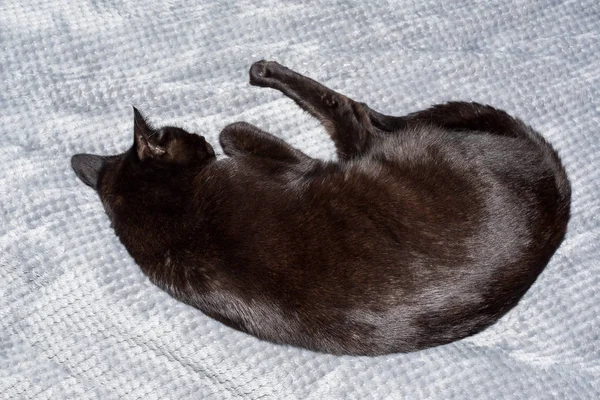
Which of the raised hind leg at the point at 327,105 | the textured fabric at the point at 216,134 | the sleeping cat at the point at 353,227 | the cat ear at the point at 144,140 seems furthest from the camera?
the raised hind leg at the point at 327,105

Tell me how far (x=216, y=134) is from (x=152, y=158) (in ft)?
0.84

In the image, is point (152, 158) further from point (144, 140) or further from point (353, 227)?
point (353, 227)

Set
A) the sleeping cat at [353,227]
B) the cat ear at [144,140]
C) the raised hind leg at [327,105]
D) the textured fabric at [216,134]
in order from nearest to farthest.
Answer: the sleeping cat at [353,227] < the cat ear at [144,140] < the textured fabric at [216,134] < the raised hind leg at [327,105]

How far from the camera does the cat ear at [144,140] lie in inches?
63.4

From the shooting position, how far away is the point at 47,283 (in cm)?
172

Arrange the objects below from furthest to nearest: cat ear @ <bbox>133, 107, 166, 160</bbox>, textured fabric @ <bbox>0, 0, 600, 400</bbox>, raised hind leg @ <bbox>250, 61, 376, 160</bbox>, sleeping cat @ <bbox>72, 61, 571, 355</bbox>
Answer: raised hind leg @ <bbox>250, 61, 376, 160</bbox>, textured fabric @ <bbox>0, 0, 600, 400</bbox>, cat ear @ <bbox>133, 107, 166, 160</bbox>, sleeping cat @ <bbox>72, 61, 571, 355</bbox>

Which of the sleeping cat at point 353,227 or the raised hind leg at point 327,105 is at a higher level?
the raised hind leg at point 327,105

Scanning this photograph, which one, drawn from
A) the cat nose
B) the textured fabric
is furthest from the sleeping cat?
the textured fabric

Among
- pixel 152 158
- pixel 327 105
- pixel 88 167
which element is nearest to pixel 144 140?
pixel 152 158

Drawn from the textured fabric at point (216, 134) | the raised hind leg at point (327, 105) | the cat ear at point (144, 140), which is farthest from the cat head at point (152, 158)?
the raised hind leg at point (327, 105)

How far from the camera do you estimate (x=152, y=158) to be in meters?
1.67

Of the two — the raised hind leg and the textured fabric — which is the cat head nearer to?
the textured fabric

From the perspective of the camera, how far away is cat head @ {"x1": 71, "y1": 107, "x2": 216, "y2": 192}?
5.47 feet

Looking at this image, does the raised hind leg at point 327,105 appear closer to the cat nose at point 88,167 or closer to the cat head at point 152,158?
the cat head at point 152,158
